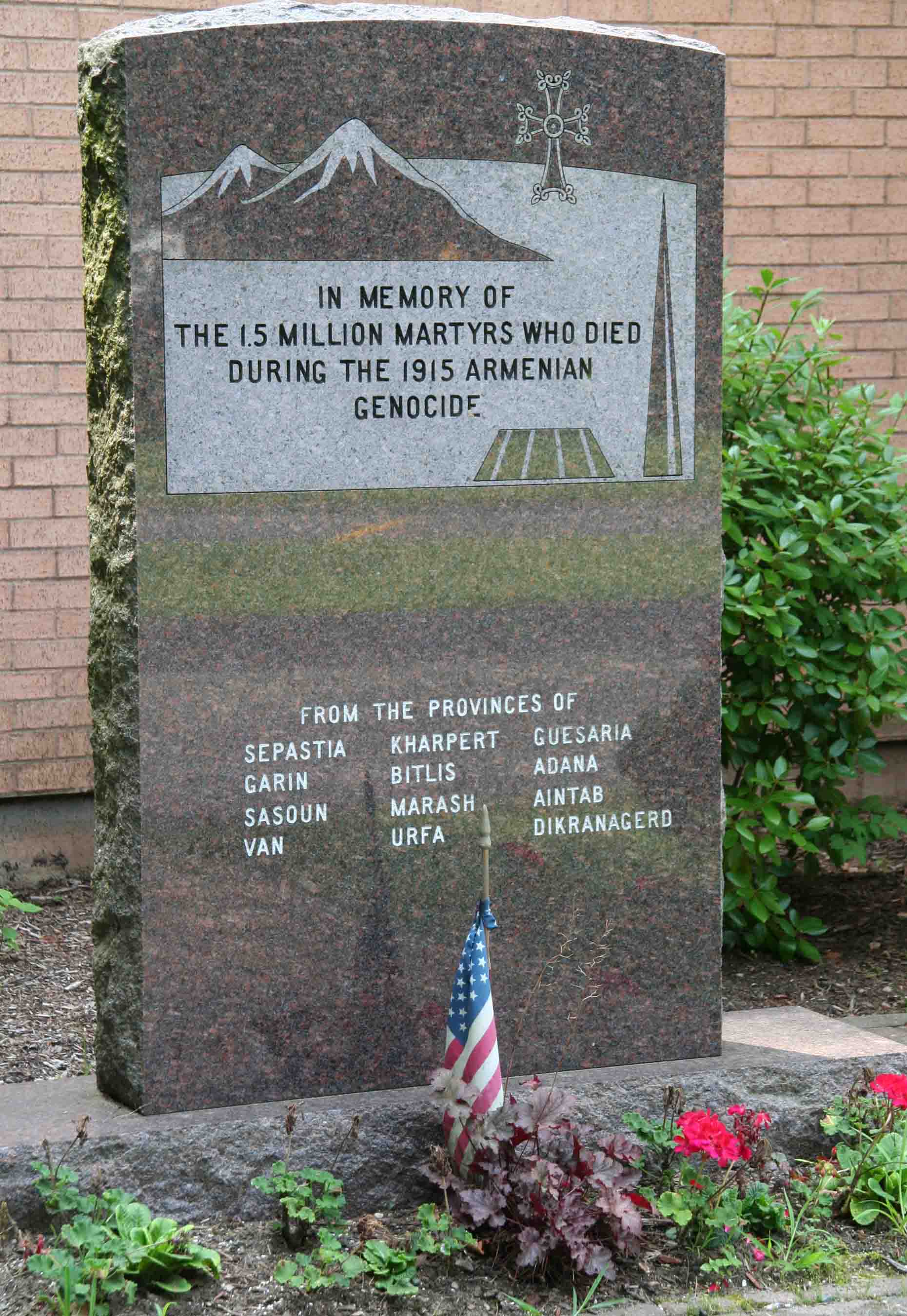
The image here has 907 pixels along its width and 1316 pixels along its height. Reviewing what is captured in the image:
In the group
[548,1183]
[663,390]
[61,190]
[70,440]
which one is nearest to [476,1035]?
[548,1183]

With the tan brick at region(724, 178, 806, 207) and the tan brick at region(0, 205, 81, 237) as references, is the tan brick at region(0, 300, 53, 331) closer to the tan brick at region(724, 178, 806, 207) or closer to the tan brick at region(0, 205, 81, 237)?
the tan brick at region(0, 205, 81, 237)

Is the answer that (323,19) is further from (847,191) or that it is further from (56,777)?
(847,191)

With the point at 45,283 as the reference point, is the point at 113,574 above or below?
below

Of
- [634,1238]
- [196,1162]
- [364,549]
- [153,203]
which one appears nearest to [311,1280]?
[196,1162]

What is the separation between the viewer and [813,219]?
675 centimetres

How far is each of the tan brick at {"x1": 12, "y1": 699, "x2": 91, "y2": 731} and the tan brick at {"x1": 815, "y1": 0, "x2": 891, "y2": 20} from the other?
Answer: 4.21 m

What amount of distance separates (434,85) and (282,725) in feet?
4.85

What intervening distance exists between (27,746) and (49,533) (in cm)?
83

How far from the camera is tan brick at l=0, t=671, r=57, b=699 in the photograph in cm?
606

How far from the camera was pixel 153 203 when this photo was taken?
3.37 meters

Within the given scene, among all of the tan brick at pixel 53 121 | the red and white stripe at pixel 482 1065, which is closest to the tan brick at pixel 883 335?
the tan brick at pixel 53 121

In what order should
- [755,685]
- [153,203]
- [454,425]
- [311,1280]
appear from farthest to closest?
[755,685]
[454,425]
[153,203]
[311,1280]

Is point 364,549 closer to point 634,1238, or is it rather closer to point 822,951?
point 634,1238

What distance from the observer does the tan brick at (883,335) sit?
22.4ft
